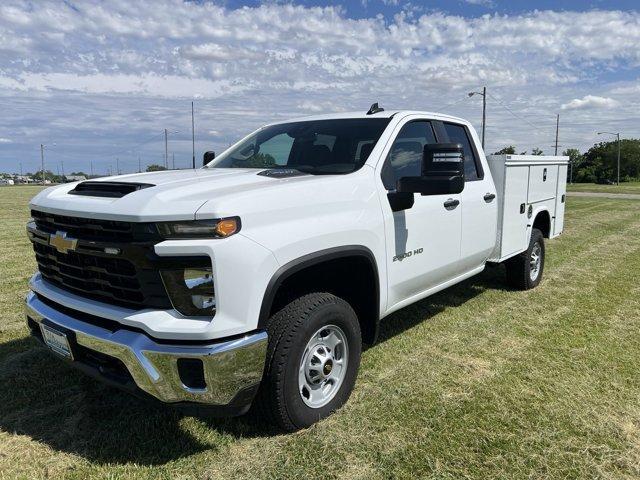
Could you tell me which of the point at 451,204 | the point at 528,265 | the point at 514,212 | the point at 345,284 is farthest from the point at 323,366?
the point at 528,265

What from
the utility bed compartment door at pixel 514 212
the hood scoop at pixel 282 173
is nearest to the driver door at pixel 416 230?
the hood scoop at pixel 282 173

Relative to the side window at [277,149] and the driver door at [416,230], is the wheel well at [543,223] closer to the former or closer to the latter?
the driver door at [416,230]

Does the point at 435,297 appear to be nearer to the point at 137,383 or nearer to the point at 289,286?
the point at 289,286

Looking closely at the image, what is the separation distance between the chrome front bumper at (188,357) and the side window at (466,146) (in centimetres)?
292

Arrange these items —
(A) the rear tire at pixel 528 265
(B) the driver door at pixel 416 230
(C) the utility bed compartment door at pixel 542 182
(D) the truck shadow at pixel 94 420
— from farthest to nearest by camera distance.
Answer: (A) the rear tire at pixel 528 265
(C) the utility bed compartment door at pixel 542 182
(B) the driver door at pixel 416 230
(D) the truck shadow at pixel 94 420

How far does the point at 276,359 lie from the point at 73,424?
1439 millimetres

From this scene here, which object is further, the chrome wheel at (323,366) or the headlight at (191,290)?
the chrome wheel at (323,366)

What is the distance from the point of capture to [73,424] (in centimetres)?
321

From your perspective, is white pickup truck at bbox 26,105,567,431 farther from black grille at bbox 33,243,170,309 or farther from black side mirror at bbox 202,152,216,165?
black side mirror at bbox 202,152,216,165

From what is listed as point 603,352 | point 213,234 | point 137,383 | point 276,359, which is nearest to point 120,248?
point 213,234

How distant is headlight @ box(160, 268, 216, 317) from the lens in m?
2.51

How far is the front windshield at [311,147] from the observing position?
3.78 metres

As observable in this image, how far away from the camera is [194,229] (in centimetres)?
251

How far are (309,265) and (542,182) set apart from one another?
14.7 feet
